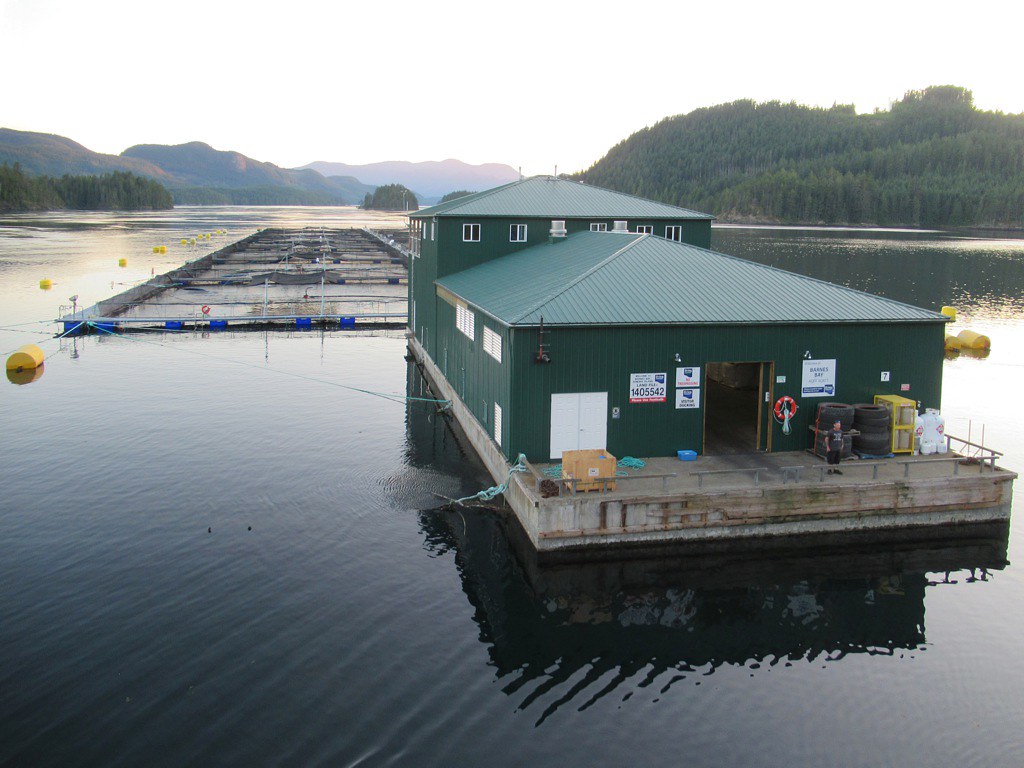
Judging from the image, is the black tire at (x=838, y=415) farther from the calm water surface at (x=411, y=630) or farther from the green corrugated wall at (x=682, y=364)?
the calm water surface at (x=411, y=630)

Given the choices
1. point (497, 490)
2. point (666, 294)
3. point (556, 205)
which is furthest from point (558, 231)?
point (497, 490)

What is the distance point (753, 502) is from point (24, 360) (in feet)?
125

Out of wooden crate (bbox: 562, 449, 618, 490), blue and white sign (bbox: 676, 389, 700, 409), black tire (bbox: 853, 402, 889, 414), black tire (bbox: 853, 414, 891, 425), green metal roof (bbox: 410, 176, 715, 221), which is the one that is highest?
green metal roof (bbox: 410, 176, 715, 221)

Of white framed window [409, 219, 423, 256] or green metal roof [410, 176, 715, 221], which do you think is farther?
white framed window [409, 219, 423, 256]

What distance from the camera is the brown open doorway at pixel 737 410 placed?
26.2 metres

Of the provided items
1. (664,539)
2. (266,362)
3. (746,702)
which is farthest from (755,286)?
(266,362)

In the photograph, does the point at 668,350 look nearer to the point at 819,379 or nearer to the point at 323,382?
the point at 819,379

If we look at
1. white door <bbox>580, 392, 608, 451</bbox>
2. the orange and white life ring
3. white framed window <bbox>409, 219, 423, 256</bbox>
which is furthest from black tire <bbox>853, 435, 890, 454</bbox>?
white framed window <bbox>409, 219, 423, 256</bbox>

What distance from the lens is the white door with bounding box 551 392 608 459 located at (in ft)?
81.0

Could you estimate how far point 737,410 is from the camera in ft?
104

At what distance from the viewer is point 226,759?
13680 mm

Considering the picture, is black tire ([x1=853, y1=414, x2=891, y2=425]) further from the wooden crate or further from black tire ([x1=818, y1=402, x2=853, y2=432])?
the wooden crate

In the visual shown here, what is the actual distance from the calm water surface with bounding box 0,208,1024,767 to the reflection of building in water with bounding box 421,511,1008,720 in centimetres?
7

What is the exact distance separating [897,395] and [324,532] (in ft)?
57.8
